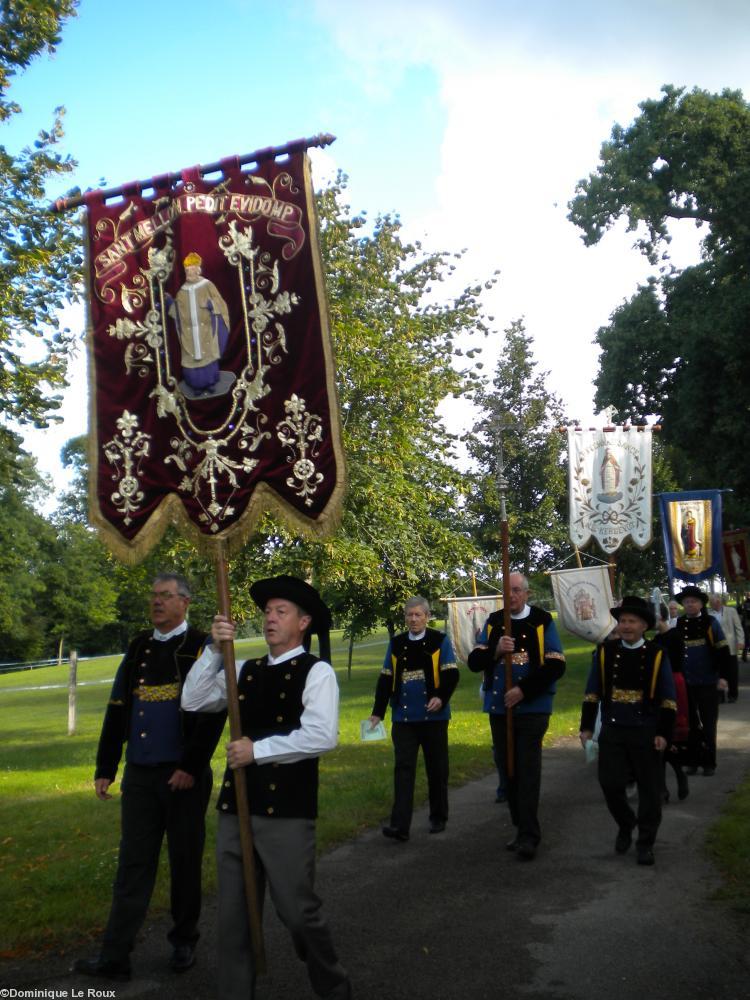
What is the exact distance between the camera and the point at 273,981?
547cm

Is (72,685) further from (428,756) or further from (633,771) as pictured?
(633,771)

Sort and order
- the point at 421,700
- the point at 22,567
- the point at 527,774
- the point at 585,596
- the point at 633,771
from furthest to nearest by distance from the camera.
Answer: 1. the point at 22,567
2. the point at 585,596
3. the point at 421,700
4. the point at 527,774
5. the point at 633,771

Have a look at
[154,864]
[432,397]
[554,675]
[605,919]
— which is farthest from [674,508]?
[154,864]

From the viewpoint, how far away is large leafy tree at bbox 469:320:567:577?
37.5 metres

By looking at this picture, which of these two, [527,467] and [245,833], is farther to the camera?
[527,467]

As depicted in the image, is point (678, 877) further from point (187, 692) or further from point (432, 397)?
point (432, 397)

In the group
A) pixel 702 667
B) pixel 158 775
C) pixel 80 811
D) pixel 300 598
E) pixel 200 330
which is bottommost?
pixel 80 811

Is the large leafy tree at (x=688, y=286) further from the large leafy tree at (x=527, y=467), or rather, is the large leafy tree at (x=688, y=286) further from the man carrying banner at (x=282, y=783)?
the man carrying banner at (x=282, y=783)

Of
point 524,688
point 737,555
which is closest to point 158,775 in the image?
point 524,688

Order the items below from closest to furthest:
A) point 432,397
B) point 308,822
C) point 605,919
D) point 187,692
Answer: point 308,822 → point 187,692 → point 605,919 → point 432,397

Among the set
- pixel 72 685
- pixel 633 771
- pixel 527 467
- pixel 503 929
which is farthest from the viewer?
pixel 527 467

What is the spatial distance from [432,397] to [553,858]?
11001 mm

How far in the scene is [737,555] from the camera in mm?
28156

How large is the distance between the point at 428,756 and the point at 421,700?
1.69ft
